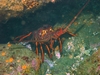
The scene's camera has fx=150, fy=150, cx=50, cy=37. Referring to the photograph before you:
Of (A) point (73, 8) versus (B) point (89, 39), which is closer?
(B) point (89, 39)

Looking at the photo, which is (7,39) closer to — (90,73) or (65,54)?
(65,54)

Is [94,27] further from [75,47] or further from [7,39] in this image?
[7,39]

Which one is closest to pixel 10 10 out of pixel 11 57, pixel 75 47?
pixel 11 57

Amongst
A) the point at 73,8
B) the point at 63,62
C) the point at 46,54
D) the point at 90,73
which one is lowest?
the point at 90,73

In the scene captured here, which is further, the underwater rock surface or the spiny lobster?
the spiny lobster

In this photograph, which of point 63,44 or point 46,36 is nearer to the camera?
point 46,36

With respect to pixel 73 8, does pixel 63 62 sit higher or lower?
lower

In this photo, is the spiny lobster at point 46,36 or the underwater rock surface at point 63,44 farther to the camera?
the spiny lobster at point 46,36

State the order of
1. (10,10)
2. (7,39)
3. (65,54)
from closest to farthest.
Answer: (10,10)
(65,54)
(7,39)

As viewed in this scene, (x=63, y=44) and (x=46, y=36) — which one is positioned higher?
(x=46, y=36)

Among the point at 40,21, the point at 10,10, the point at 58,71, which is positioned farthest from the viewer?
the point at 40,21
